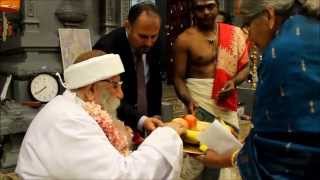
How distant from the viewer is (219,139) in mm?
1783

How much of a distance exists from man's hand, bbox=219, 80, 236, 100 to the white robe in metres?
1.16

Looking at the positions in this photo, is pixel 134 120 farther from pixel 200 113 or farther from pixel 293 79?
pixel 293 79

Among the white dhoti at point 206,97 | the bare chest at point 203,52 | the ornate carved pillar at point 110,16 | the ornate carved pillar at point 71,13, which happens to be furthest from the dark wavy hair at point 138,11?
the ornate carved pillar at point 110,16

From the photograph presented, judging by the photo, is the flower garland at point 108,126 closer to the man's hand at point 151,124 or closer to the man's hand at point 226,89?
the man's hand at point 151,124

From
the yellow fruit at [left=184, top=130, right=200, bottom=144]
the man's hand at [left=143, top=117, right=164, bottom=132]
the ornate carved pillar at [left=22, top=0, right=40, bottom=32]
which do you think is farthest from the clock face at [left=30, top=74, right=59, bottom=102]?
the yellow fruit at [left=184, top=130, right=200, bottom=144]

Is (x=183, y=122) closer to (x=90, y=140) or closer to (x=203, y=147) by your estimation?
(x=203, y=147)

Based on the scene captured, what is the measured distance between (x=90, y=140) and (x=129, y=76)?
94cm

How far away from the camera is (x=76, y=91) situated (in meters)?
1.81

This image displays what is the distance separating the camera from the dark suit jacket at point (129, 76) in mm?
2420

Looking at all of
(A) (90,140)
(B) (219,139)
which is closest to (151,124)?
(B) (219,139)

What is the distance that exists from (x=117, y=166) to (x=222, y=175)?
1709mm

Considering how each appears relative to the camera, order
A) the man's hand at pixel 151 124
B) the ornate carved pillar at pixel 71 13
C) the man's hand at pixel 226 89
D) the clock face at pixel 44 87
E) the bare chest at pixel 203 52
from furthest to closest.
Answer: the ornate carved pillar at pixel 71 13 → the clock face at pixel 44 87 → the bare chest at pixel 203 52 → the man's hand at pixel 226 89 → the man's hand at pixel 151 124

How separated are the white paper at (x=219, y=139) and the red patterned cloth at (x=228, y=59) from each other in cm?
113

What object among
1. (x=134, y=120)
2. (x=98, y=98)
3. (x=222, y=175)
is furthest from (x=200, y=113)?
(x=98, y=98)
